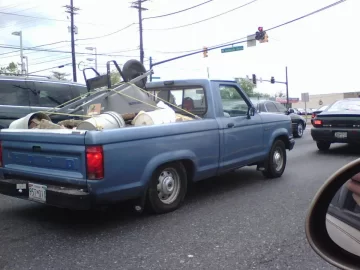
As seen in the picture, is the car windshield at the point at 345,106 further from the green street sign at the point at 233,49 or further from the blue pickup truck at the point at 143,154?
the green street sign at the point at 233,49

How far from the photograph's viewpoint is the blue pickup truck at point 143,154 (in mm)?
4312

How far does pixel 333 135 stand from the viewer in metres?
10.6

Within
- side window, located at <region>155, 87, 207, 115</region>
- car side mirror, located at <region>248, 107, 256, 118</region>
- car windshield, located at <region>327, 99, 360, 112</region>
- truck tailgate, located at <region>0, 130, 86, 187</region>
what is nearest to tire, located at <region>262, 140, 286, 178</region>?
car side mirror, located at <region>248, 107, 256, 118</region>

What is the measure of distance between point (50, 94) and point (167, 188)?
5.44 m

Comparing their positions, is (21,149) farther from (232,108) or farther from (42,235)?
(232,108)

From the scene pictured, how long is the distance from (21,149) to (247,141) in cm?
334

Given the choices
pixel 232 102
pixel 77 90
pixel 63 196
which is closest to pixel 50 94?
pixel 77 90

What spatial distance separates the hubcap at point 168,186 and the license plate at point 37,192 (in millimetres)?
1340

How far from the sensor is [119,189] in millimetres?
4469

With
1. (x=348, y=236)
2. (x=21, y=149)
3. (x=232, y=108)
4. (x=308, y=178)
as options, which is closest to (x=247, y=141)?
(x=232, y=108)

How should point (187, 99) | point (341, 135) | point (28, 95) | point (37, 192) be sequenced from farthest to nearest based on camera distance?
point (341, 135), point (28, 95), point (187, 99), point (37, 192)

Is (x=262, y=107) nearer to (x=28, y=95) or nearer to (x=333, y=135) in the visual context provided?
(x=333, y=135)

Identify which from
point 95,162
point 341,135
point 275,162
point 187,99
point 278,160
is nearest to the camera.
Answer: point 95,162

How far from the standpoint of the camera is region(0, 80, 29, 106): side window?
28.8ft
